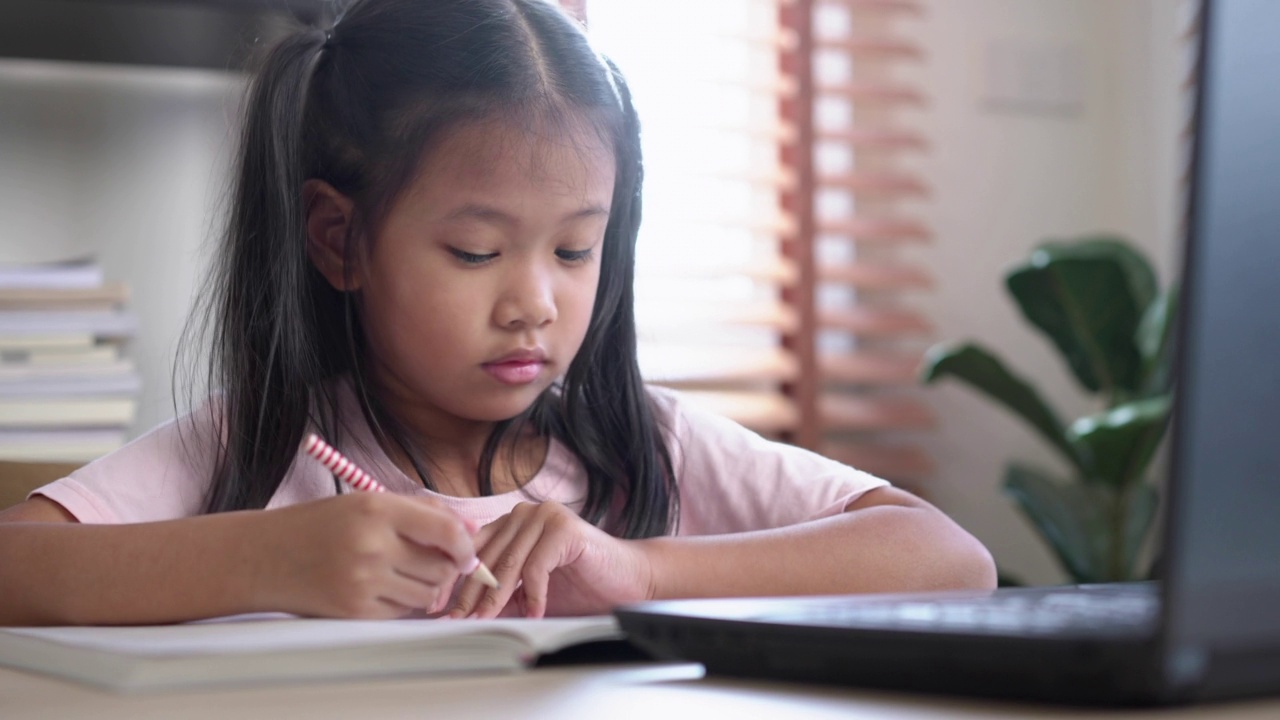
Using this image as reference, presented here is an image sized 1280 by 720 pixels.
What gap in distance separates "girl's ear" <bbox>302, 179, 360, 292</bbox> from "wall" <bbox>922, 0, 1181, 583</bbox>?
1639 millimetres

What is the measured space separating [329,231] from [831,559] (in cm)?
49

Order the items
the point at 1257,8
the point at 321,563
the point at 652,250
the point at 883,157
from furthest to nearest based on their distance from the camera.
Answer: the point at 883,157
the point at 652,250
the point at 321,563
the point at 1257,8

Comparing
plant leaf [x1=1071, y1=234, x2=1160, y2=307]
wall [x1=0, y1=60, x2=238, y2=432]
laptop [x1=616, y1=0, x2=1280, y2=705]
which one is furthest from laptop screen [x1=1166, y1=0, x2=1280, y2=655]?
plant leaf [x1=1071, y1=234, x2=1160, y2=307]

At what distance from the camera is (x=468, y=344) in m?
0.94

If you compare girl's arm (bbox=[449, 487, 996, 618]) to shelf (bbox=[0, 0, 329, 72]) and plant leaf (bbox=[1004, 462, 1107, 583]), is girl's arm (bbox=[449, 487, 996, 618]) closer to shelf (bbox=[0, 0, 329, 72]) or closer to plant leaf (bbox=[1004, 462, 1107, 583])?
shelf (bbox=[0, 0, 329, 72])

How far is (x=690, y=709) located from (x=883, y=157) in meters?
2.13

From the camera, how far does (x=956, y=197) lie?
8.17ft

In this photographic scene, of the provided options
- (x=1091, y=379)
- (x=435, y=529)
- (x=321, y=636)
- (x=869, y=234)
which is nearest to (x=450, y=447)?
(x=435, y=529)

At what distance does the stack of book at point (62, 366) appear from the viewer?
4.32 ft

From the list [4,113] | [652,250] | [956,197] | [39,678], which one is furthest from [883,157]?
[39,678]

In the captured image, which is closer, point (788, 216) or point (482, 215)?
point (482, 215)

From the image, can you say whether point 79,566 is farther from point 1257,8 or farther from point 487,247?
point 1257,8

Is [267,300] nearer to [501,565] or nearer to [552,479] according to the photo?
[552,479]

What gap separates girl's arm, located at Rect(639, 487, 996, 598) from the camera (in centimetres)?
76
